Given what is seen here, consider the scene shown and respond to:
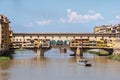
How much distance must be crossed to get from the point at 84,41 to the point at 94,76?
44085 millimetres

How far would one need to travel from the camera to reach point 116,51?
262ft

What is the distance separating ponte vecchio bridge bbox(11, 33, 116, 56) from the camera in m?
85.7

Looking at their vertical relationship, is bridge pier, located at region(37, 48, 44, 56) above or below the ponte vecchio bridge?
below

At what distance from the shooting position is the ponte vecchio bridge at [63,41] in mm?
85688

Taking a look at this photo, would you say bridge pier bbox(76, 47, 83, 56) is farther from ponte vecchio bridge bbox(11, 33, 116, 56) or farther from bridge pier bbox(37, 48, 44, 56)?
bridge pier bbox(37, 48, 44, 56)

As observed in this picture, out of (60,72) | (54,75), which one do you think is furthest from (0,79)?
(60,72)

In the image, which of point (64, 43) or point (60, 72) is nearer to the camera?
point (60, 72)

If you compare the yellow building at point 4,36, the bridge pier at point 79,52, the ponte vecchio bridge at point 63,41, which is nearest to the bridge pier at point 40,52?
the ponte vecchio bridge at point 63,41

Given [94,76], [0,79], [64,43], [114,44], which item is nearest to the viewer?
[0,79]

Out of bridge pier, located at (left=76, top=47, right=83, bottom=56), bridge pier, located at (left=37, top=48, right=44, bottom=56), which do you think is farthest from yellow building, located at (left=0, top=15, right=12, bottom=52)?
bridge pier, located at (left=76, top=47, right=83, bottom=56)

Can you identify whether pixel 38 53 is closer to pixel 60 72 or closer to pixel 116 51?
pixel 116 51

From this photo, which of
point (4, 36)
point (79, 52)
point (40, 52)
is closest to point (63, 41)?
point (79, 52)

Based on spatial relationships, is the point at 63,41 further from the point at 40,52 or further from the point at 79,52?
the point at 40,52

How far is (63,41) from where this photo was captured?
9162cm
